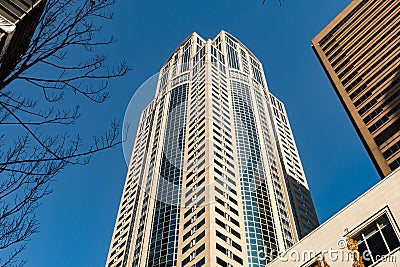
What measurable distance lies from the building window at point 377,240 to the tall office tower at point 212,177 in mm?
39501

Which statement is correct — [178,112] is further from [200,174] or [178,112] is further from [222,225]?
[222,225]

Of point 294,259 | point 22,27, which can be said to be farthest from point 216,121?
point 22,27


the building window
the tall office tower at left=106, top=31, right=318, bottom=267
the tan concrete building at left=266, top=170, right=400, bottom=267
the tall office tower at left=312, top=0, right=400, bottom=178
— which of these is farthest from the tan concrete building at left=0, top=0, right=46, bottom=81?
the tall office tower at left=312, top=0, right=400, bottom=178

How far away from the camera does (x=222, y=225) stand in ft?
199

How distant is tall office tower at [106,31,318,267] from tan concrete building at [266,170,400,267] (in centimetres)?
3789

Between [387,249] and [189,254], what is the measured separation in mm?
46199

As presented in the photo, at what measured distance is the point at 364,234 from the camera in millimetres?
15234

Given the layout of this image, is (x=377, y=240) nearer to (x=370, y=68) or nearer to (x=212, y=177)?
(x=212, y=177)

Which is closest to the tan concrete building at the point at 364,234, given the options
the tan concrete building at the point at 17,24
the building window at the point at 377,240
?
the building window at the point at 377,240

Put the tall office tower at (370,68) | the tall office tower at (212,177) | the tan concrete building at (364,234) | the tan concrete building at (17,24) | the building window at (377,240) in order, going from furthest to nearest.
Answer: the tall office tower at (212,177) → the tall office tower at (370,68) → the tan concrete building at (364,234) → the building window at (377,240) → the tan concrete building at (17,24)

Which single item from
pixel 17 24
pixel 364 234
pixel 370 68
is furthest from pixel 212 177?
pixel 17 24

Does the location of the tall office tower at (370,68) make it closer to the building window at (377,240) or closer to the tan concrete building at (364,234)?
the tan concrete building at (364,234)

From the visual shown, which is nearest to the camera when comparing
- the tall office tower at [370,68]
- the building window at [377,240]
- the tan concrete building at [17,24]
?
the tan concrete building at [17,24]

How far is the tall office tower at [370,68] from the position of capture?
55.8 metres
